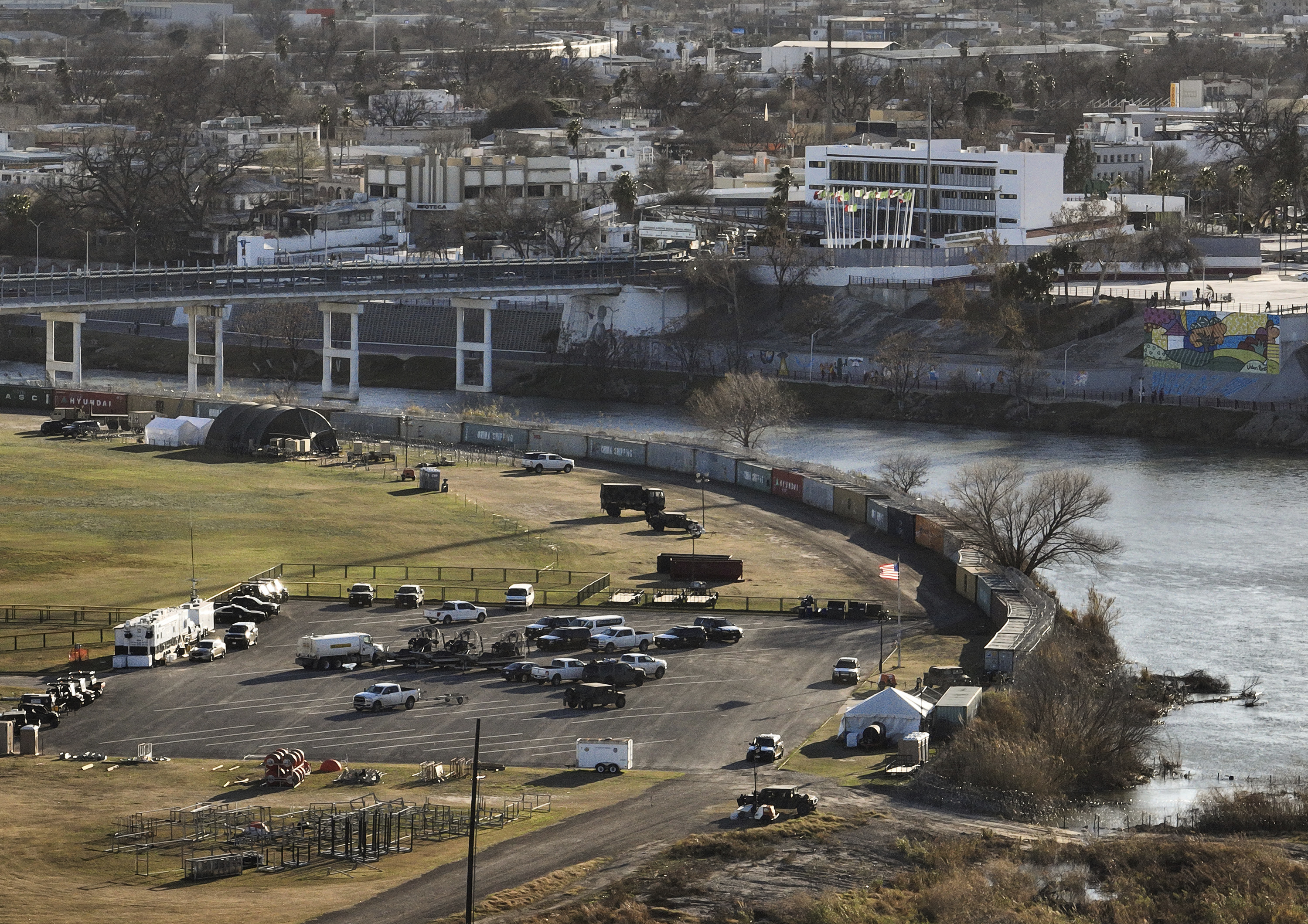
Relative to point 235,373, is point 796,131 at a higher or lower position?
higher

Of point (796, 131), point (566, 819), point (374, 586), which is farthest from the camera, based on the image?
point (796, 131)

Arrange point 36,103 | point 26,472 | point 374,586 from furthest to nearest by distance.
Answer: point 36,103, point 26,472, point 374,586

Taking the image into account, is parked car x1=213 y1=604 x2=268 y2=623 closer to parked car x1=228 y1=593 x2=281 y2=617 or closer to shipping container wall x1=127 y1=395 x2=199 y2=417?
parked car x1=228 y1=593 x2=281 y2=617

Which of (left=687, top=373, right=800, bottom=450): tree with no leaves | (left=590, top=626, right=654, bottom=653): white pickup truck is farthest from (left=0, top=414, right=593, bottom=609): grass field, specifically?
(left=687, top=373, right=800, bottom=450): tree with no leaves

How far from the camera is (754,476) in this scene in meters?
64.1

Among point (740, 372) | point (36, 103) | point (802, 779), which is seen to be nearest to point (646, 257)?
point (740, 372)

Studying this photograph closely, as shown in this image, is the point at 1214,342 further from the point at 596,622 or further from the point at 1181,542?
the point at 596,622

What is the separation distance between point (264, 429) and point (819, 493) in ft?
57.1

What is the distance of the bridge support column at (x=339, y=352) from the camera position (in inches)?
3410

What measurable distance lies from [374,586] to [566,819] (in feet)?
55.9

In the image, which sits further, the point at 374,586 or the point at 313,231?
the point at 313,231

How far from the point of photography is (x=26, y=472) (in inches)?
2499

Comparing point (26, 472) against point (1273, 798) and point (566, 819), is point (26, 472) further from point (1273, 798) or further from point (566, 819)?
point (1273, 798)

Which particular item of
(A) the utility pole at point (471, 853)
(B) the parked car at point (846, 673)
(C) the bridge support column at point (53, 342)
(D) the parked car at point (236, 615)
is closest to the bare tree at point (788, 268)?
(C) the bridge support column at point (53, 342)
